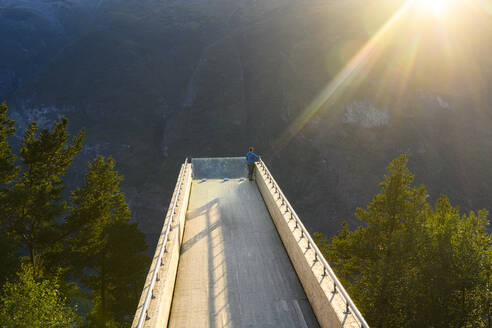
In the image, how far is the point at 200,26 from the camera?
316 feet

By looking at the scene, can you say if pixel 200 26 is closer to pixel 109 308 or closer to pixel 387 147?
pixel 387 147

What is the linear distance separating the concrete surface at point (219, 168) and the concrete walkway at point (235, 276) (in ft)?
18.1

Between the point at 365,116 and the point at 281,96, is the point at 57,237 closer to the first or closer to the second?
the point at 281,96

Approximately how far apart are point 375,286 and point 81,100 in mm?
74689

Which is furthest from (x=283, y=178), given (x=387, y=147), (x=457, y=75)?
(x=457, y=75)

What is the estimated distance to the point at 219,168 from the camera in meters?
20.8

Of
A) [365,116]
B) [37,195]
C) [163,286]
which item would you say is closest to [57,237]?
[37,195]

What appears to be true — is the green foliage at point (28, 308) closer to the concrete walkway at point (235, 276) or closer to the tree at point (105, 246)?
the tree at point (105, 246)

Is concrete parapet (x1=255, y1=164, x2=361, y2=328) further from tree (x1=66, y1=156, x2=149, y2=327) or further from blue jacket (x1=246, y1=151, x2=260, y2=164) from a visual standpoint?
tree (x1=66, y1=156, x2=149, y2=327)

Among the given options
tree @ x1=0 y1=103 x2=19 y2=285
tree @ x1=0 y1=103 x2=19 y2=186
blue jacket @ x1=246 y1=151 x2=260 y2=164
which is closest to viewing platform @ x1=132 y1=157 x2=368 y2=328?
blue jacket @ x1=246 y1=151 x2=260 y2=164

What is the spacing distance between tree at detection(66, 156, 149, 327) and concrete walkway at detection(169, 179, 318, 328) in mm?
11469

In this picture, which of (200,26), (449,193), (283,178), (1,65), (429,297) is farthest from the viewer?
(200,26)

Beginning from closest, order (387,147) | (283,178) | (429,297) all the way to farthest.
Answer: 1. (429,297)
2. (283,178)
3. (387,147)

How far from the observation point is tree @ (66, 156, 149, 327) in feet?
74.2
